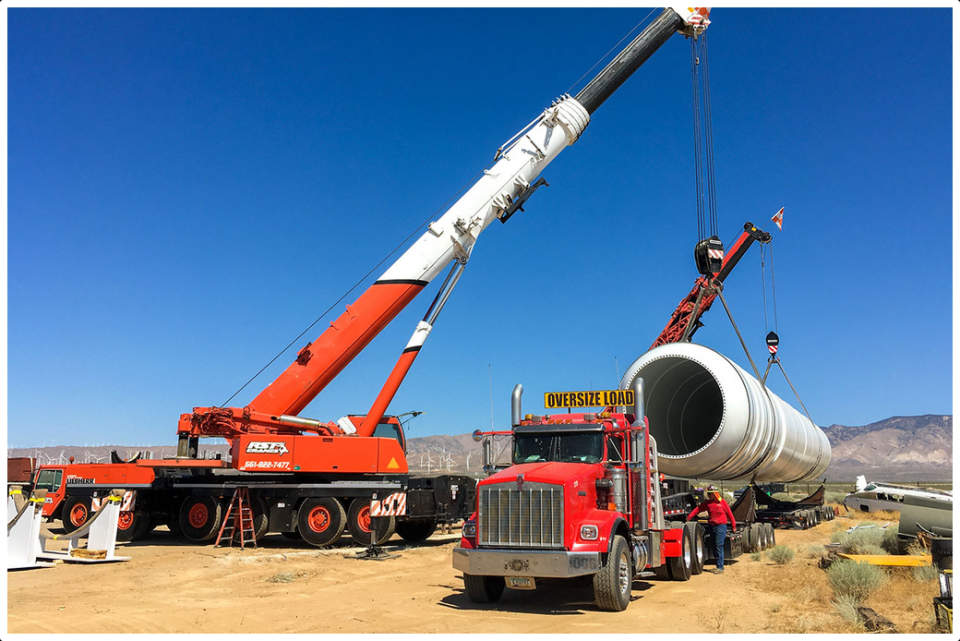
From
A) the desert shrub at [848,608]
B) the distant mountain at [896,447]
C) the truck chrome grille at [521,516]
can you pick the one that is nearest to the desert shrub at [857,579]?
the desert shrub at [848,608]

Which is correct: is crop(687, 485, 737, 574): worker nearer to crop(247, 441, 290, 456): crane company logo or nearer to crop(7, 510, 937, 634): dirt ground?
crop(7, 510, 937, 634): dirt ground

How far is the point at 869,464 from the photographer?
150 meters

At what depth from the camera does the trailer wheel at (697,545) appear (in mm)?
11547

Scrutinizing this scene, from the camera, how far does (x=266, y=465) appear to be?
1462 cm

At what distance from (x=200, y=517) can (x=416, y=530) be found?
4.65 m

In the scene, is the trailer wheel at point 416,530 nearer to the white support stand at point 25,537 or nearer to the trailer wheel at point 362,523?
the trailer wheel at point 362,523

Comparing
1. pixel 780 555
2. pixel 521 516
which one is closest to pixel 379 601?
pixel 521 516

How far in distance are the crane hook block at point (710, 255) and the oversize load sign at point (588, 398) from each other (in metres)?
6.17

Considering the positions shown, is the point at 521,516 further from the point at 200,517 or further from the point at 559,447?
the point at 200,517

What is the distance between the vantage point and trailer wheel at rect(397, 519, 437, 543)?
16.8 meters

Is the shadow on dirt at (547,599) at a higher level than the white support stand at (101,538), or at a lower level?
lower

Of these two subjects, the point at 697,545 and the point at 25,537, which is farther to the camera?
the point at 25,537

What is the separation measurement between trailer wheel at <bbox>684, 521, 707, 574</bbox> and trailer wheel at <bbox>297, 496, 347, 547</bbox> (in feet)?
22.7

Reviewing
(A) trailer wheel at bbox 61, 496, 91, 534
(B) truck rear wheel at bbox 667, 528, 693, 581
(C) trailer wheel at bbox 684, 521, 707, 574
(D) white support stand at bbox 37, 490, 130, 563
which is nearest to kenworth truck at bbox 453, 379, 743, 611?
(B) truck rear wheel at bbox 667, 528, 693, 581
